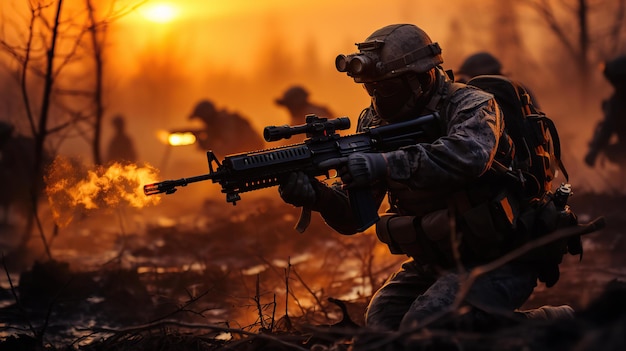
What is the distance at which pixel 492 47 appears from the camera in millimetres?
23812

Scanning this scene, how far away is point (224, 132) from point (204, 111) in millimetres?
570

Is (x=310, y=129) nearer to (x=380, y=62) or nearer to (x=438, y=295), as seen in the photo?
(x=380, y=62)

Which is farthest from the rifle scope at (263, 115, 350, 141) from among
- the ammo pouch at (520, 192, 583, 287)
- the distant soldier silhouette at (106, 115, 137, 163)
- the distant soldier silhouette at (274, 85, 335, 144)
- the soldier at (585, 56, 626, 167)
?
the distant soldier silhouette at (106, 115, 137, 163)

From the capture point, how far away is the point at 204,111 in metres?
13.9

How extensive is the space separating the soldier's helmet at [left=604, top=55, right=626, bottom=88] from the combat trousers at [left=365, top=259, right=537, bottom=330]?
7088 millimetres

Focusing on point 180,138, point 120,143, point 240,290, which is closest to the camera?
point 240,290

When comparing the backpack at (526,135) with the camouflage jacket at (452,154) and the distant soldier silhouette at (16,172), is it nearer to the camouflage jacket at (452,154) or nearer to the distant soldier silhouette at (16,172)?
the camouflage jacket at (452,154)

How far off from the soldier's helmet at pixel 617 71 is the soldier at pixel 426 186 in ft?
22.5

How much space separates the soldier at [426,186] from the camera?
4062 mm

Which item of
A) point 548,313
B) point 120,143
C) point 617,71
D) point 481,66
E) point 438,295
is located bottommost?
point 548,313

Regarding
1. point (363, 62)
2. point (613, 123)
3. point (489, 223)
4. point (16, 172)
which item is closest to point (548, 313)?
point (489, 223)

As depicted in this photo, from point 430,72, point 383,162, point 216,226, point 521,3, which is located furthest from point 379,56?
point 521,3

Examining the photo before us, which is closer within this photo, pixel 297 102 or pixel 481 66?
pixel 481 66

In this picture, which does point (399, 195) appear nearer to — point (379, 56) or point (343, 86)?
point (379, 56)
